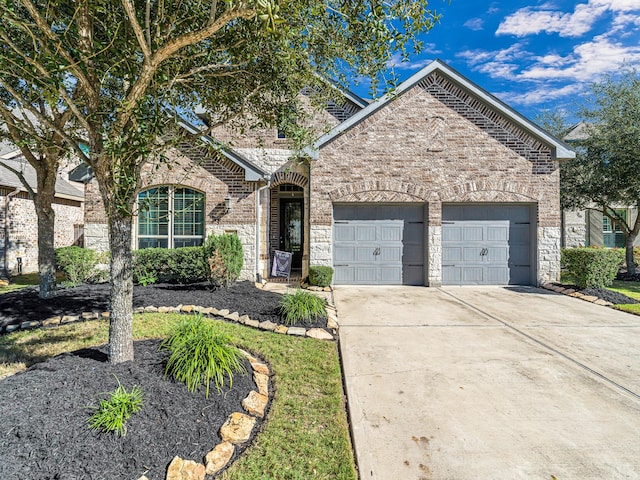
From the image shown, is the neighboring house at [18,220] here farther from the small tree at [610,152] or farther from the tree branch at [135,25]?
the small tree at [610,152]

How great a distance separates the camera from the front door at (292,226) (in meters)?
13.6

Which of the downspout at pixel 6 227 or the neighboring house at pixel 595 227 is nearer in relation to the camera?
the downspout at pixel 6 227

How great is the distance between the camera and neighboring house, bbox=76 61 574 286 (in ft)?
32.1

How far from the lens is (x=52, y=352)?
4570 millimetres

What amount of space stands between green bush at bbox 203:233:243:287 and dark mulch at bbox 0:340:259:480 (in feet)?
13.6

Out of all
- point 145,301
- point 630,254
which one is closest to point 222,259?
point 145,301

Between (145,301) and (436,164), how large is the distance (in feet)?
29.1

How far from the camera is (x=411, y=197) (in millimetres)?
10180

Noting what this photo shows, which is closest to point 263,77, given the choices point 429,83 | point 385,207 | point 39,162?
point 39,162

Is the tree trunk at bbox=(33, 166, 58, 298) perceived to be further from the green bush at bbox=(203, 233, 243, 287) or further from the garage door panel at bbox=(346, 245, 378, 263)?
the garage door panel at bbox=(346, 245, 378, 263)

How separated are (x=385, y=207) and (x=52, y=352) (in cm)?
873

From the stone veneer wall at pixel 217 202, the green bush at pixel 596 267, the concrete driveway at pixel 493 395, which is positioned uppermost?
the stone veneer wall at pixel 217 202

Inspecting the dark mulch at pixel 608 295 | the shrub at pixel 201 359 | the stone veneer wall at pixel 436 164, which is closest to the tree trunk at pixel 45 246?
the shrub at pixel 201 359

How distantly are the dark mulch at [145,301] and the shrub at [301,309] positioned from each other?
0.14 m
